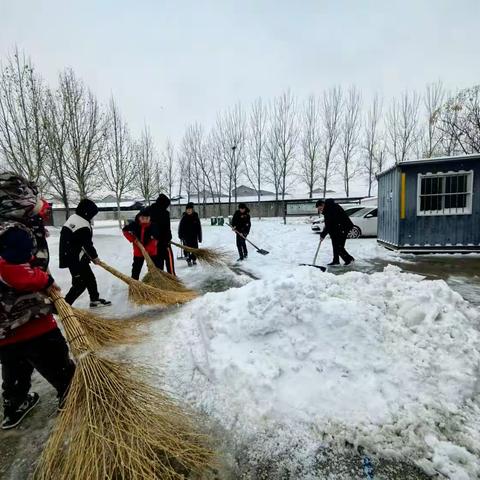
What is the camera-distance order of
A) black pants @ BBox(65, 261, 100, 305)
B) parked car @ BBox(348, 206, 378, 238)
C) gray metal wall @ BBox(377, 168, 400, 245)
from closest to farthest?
black pants @ BBox(65, 261, 100, 305)
gray metal wall @ BBox(377, 168, 400, 245)
parked car @ BBox(348, 206, 378, 238)

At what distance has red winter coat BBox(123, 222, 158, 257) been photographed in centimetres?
530

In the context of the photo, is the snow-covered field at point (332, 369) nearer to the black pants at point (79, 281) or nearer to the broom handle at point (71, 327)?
the broom handle at point (71, 327)

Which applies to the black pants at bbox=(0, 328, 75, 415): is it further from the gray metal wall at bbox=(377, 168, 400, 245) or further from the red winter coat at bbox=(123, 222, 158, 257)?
the gray metal wall at bbox=(377, 168, 400, 245)

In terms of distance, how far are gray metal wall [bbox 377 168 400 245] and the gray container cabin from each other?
3 centimetres

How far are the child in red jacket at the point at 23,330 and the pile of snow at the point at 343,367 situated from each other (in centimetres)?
97

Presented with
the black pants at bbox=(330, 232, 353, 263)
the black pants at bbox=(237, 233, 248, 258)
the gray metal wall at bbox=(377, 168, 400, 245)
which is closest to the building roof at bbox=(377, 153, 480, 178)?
the gray metal wall at bbox=(377, 168, 400, 245)

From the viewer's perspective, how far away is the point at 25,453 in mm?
1953

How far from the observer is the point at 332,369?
2.44 meters

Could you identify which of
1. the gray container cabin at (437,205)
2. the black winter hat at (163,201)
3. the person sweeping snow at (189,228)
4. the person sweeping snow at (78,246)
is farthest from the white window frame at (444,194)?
the person sweeping snow at (78,246)

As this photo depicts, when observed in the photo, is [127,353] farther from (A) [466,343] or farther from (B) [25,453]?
(A) [466,343]

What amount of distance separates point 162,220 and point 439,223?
7.67 m

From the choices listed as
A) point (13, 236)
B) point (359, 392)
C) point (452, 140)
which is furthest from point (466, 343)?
point (452, 140)

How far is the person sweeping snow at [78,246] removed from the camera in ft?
14.1

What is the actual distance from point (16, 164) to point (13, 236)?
585 inches
